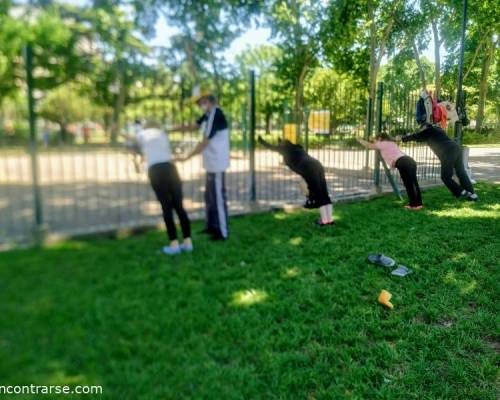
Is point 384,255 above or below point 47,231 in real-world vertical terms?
below

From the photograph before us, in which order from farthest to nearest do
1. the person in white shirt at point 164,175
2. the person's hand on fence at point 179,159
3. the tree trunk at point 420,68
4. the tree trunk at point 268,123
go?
the tree trunk at point 268,123 → the tree trunk at point 420,68 → the person's hand on fence at point 179,159 → the person in white shirt at point 164,175

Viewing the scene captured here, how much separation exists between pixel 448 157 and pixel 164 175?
465 cm

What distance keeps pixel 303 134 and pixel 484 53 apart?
105 inches

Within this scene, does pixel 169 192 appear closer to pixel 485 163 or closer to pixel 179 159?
pixel 179 159

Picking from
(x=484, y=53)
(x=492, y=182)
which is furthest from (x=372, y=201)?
(x=484, y=53)

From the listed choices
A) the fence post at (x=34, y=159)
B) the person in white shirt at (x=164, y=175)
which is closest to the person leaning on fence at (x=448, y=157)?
the person in white shirt at (x=164, y=175)

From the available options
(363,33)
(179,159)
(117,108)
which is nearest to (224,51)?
(363,33)

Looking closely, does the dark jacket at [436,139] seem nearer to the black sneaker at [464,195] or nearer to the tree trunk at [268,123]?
the black sneaker at [464,195]

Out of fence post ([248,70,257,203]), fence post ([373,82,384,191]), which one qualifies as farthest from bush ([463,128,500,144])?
fence post ([248,70,257,203])

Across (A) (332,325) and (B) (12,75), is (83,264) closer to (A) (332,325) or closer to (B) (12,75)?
(B) (12,75)

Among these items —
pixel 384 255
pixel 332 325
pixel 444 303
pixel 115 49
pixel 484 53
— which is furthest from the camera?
pixel 484 53

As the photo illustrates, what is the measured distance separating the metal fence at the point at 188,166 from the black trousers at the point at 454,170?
0.17 metres

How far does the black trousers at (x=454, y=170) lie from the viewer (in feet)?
20.1

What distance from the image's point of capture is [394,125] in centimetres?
677
